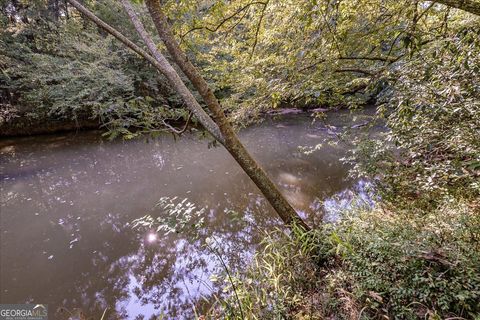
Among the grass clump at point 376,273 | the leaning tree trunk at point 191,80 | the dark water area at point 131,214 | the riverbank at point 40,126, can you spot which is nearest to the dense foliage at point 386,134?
the grass clump at point 376,273

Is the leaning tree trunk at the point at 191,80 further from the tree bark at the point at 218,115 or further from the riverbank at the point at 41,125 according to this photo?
the riverbank at the point at 41,125

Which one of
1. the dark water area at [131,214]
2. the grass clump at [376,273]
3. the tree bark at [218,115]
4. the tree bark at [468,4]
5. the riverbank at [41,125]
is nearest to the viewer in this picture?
the tree bark at [468,4]

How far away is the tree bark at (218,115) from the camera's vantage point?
1.88 m

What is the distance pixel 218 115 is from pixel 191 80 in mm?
350

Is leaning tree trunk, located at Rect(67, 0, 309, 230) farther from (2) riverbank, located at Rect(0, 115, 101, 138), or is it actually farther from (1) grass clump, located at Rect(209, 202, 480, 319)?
(2) riverbank, located at Rect(0, 115, 101, 138)

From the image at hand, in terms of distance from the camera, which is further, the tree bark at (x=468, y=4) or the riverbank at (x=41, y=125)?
the riverbank at (x=41, y=125)

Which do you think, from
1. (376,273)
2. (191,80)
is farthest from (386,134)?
(191,80)

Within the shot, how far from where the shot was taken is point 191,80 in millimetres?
2029

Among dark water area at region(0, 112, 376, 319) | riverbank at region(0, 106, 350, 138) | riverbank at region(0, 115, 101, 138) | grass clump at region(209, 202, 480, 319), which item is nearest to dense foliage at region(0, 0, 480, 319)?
grass clump at region(209, 202, 480, 319)

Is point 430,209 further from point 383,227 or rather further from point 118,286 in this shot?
point 118,286

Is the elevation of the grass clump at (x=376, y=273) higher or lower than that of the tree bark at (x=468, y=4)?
lower

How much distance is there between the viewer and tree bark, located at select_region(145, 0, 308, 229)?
6.18 feet

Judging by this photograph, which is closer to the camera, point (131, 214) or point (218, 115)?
point (218, 115)

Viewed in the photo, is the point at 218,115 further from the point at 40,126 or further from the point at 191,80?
the point at 40,126
